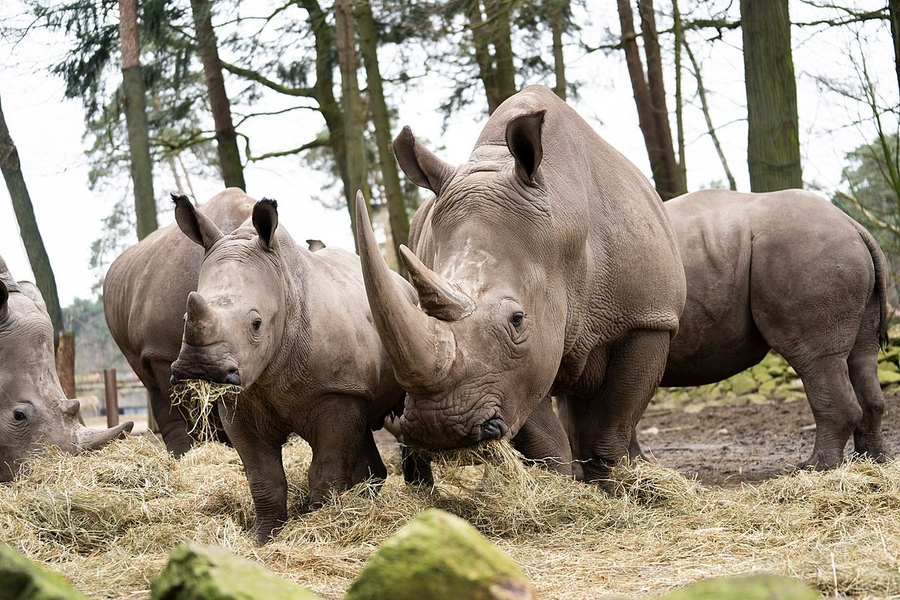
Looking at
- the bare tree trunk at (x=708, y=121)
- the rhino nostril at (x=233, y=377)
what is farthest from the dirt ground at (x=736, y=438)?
the bare tree trunk at (x=708, y=121)

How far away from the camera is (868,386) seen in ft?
23.9

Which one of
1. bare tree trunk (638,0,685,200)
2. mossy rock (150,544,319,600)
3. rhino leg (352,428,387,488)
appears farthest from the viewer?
bare tree trunk (638,0,685,200)

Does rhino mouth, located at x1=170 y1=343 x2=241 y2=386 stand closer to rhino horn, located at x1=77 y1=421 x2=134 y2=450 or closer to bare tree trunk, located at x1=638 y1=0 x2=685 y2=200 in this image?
rhino horn, located at x1=77 y1=421 x2=134 y2=450

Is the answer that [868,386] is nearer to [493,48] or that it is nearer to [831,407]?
[831,407]

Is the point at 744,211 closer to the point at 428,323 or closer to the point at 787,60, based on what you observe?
the point at 787,60

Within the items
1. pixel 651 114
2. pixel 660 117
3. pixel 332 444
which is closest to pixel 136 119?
pixel 651 114

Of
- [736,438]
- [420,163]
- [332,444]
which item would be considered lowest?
[736,438]

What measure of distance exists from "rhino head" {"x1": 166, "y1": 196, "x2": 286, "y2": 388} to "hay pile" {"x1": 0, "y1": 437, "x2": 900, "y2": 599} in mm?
816

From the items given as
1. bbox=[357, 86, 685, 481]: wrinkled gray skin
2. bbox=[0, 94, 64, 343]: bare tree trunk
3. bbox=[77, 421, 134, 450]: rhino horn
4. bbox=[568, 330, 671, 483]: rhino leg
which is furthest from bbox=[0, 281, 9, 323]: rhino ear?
bbox=[0, 94, 64, 343]: bare tree trunk

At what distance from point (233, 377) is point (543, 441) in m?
1.86

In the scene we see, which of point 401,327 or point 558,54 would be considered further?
point 558,54

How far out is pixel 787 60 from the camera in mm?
9750

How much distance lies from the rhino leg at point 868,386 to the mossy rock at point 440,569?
5290 millimetres

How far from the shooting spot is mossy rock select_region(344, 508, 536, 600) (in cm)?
247
